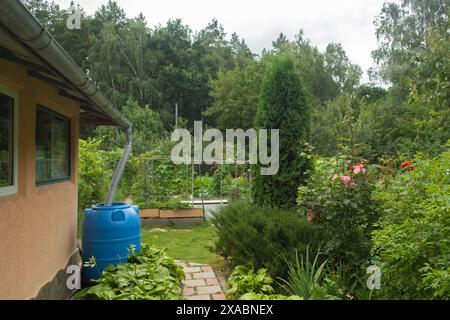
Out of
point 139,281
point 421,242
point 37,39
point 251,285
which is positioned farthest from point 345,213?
point 37,39

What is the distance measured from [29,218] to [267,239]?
99.0 inches

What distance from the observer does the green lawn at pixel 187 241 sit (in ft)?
17.4

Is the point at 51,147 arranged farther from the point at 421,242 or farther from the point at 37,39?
the point at 421,242

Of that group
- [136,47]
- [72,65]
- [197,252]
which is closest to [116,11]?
[136,47]

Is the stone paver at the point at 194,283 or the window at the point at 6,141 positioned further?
the stone paver at the point at 194,283

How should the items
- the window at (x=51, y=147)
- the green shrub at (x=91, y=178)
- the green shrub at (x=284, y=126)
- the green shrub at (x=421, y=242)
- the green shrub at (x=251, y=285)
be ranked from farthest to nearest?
1. the green shrub at (x=91, y=178)
2. the green shrub at (x=284, y=126)
3. the green shrub at (x=251, y=285)
4. the window at (x=51, y=147)
5. the green shrub at (x=421, y=242)

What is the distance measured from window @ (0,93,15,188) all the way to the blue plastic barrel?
138cm

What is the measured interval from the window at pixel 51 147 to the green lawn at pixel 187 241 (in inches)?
64.9

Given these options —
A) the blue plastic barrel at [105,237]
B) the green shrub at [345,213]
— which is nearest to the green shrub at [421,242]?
the green shrub at [345,213]

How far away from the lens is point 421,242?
7.97 feet

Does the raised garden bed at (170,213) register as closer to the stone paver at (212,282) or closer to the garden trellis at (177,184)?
the garden trellis at (177,184)

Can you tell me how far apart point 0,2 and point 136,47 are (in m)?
26.9

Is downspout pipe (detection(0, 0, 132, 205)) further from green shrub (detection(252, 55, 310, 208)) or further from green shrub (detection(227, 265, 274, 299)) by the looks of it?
green shrub (detection(252, 55, 310, 208))

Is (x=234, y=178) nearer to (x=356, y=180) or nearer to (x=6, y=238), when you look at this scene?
(x=356, y=180)
